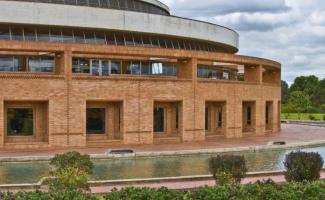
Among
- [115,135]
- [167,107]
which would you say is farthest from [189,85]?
[115,135]

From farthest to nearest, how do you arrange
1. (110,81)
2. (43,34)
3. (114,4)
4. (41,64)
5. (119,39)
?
(114,4) < (119,39) < (43,34) < (41,64) < (110,81)

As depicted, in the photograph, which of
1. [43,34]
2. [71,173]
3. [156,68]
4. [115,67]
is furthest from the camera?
[156,68]

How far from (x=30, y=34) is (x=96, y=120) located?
6.42m

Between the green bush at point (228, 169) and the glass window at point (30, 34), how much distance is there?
1846 centimetres

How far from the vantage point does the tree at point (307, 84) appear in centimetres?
10394

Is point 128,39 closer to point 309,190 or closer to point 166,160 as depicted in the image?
point 166,160

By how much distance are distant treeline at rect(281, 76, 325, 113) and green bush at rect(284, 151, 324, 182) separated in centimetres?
7179

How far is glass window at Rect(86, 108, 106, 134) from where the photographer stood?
2916cm

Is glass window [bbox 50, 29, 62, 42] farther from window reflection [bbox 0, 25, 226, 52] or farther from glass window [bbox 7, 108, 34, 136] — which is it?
glass window [bbox 7, 108, 34, 136]

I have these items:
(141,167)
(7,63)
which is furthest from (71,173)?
(7,63)

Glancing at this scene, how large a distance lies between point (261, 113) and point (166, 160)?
48.1 ft

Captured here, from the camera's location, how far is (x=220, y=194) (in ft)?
36.7

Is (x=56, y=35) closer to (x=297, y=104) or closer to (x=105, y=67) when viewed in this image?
(x=105, y=67)

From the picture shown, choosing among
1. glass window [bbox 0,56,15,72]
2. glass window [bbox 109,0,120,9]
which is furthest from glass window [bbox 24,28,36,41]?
glass window [bbox 109,0,120,9]
